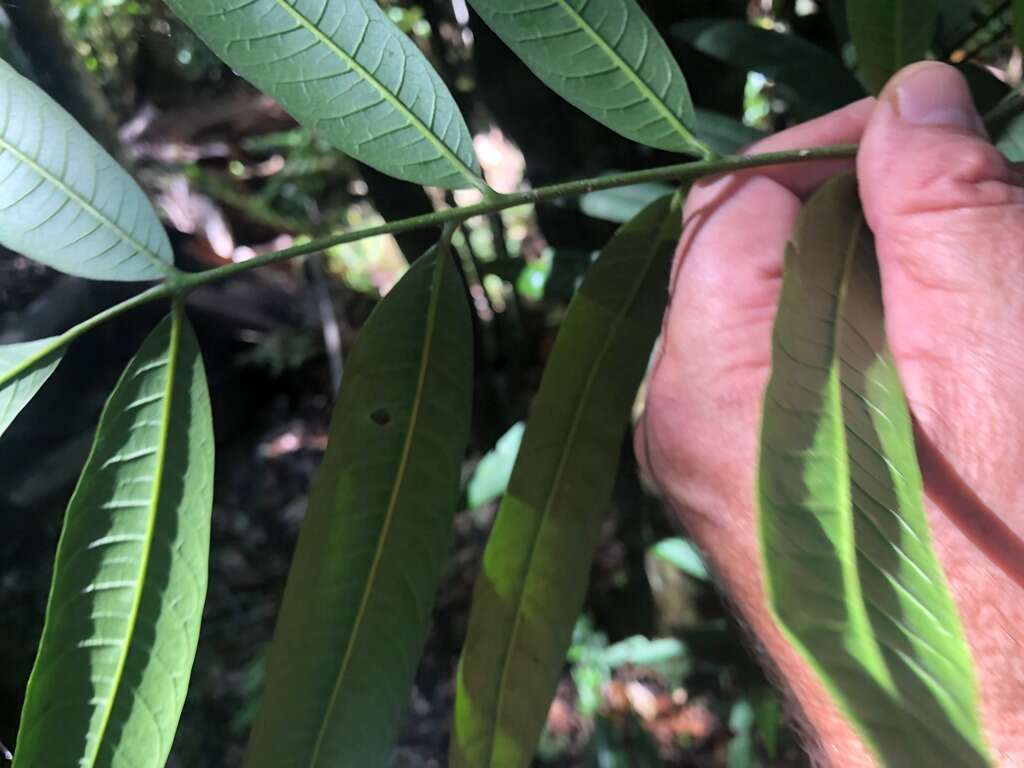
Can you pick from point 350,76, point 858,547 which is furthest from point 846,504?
point 350,76

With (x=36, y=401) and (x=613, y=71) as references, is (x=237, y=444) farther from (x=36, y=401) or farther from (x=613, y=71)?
(x=613, y=71)

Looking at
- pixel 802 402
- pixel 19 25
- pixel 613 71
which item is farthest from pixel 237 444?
pixel 802 402

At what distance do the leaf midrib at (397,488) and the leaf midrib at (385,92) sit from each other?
51 millimetres

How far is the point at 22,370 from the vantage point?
398 mm

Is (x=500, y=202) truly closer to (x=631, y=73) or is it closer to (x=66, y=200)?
(x=631, y=73)

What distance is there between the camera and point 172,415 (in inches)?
16.2

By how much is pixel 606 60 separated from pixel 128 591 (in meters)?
0.38

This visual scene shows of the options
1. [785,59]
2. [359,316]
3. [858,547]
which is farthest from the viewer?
[359,316]

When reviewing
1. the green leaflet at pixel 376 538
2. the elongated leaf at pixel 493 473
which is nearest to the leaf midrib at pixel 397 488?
the green leaflet at pixel 376 538

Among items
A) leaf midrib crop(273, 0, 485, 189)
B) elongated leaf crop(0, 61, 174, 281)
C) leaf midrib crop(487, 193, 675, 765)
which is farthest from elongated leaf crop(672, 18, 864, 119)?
elongated leaf crop(0, 61, 174, 281)

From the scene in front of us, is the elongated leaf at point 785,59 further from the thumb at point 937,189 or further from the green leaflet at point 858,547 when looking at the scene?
the green leaflet at point 858,547

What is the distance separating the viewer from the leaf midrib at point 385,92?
1.26 ft

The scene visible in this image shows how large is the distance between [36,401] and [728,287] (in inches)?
26.5

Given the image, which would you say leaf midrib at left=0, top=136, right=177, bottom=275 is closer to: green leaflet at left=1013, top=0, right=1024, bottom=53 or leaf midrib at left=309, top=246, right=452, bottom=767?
leaf midrib at left=309, top=246, right=452, bottom=767
